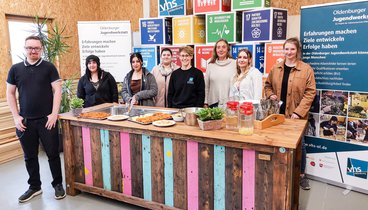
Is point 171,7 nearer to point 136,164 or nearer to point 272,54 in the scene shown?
point 272,54

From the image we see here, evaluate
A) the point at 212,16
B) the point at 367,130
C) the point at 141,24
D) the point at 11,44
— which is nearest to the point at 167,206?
the point at 367,130

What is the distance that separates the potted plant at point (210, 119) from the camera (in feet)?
7.95

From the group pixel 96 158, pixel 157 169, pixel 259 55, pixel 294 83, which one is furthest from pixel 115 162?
pixel 259 55

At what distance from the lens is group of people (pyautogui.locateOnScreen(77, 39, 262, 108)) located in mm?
3254

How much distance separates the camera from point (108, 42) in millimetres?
5023

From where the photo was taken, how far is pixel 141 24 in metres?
4.75

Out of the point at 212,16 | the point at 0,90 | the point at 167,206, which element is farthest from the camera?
the point at 0,90

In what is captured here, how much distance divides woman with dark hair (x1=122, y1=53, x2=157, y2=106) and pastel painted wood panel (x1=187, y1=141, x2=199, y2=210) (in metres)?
1.27

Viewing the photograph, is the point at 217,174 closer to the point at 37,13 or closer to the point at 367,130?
the point at 367,130

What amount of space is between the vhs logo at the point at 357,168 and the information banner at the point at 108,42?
3370 millimetres

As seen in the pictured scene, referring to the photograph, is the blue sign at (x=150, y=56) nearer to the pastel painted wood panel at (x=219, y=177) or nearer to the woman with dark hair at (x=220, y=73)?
the woman with dark hair at (x=220, y=73)

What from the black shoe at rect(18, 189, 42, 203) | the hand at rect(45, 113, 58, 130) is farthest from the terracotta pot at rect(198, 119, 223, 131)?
the black shoe at rect(18, 189, 42, 203)

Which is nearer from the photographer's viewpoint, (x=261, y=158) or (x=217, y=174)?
(x=261, y=158)

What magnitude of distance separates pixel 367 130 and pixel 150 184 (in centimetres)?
215
